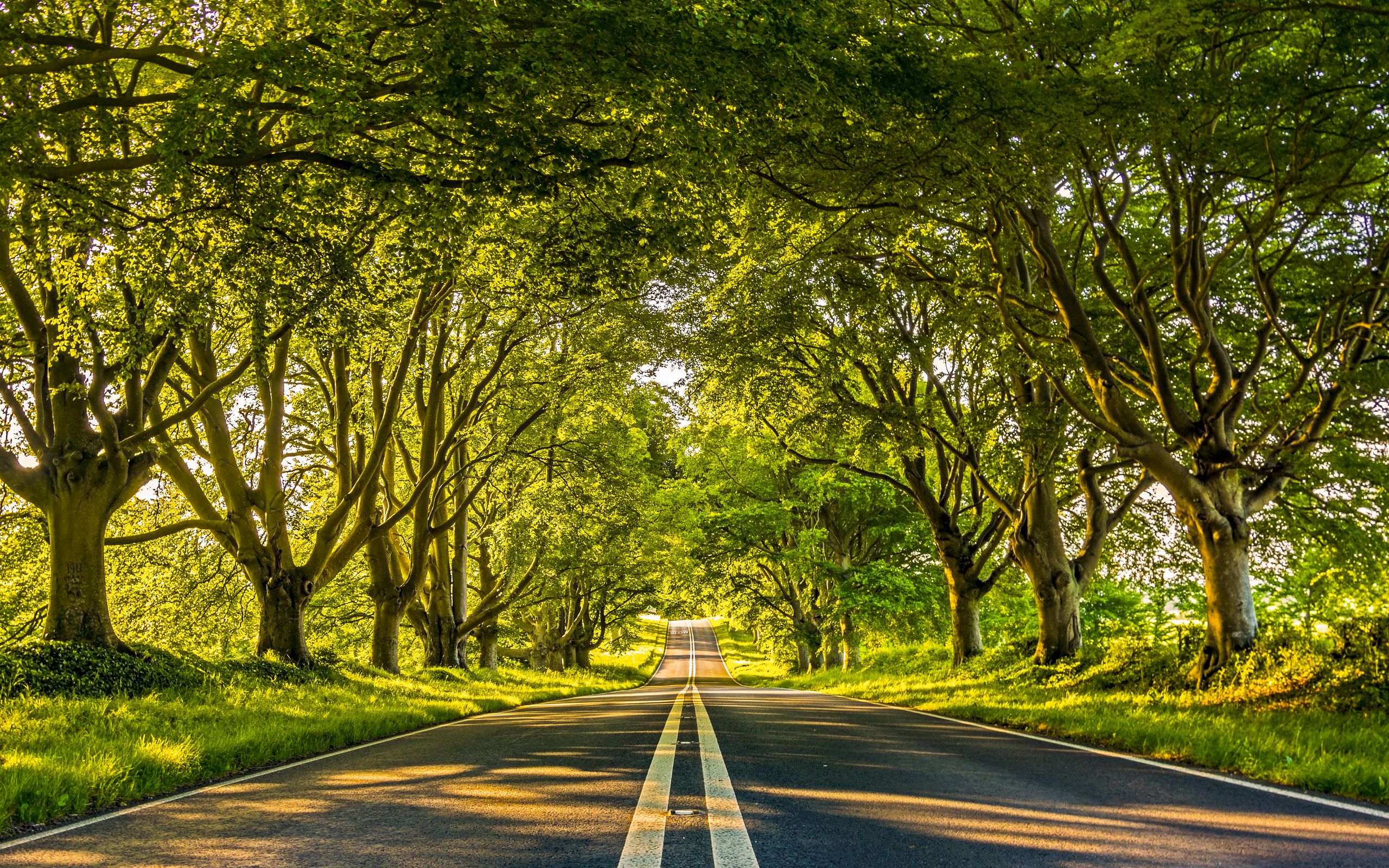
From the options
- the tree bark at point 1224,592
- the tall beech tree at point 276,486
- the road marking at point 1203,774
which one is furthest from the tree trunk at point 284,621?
the tree bark at point 1224,592

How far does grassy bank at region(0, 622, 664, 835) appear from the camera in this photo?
5.34m

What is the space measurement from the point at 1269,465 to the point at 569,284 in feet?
32.3

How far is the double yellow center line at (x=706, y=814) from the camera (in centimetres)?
355

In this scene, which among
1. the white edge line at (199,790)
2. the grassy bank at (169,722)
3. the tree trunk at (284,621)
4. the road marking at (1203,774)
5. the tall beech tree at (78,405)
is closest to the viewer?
the white edge line at (199,790)

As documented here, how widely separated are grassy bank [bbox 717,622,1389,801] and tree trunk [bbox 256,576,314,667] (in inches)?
443

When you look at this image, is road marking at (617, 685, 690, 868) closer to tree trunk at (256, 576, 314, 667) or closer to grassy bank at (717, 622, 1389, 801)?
grassy bank at (717, 622, 1389, 801)

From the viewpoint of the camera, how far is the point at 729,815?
439 cm

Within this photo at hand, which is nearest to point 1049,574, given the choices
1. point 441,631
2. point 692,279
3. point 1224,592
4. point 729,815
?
point 1224,592

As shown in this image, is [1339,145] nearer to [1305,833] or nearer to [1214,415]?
[1214,415]

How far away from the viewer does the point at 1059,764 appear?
6.51 meters

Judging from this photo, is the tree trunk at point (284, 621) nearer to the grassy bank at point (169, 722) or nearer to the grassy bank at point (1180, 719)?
the grassy bank at point (169, 722)

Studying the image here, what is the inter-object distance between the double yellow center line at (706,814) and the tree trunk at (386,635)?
40.8 ft

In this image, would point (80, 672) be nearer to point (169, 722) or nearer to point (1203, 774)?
point (169, 722)

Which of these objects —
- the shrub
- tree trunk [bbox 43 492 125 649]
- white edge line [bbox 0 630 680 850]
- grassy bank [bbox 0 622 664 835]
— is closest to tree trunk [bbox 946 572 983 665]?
grassy bank [bbox 0 622 664 835]
